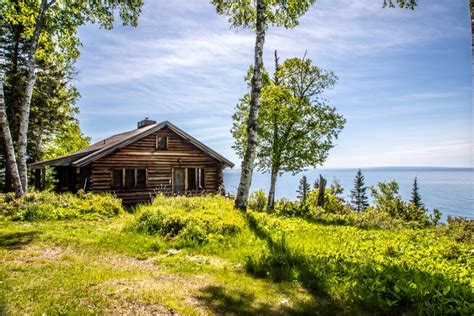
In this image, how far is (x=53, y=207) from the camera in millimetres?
13414

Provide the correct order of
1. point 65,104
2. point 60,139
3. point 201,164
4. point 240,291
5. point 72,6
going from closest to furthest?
point 240,291
point 72,6
point 201,164
point 65,104
point 60,139

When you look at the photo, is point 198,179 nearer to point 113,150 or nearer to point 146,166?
point 146,166

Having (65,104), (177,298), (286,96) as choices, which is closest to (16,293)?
(177,298)

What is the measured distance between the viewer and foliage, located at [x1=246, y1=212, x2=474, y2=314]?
432 cm

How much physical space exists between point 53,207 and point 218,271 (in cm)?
1080

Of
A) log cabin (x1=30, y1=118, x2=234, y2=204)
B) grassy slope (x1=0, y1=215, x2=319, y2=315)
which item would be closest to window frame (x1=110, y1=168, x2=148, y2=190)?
log cabin (x1=30, y1=118, x2=234, y2=204)

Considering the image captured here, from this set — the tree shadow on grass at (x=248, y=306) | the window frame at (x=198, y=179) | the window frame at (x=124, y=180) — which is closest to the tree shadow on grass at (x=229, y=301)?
the tree shadow on grass at (x=248, y=306)

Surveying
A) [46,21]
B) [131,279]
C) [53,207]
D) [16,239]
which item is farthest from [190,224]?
[46,21]

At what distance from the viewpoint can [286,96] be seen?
75.7ft

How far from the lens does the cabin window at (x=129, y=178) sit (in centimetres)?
2248

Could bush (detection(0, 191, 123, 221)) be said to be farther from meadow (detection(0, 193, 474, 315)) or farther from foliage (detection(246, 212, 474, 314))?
foliage (detection(246, 212, 474, 314))

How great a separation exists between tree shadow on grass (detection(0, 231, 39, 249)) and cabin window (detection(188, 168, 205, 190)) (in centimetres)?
1631

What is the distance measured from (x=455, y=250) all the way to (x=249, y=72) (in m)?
18.8

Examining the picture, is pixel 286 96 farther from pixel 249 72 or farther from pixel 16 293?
pixel 16 293
